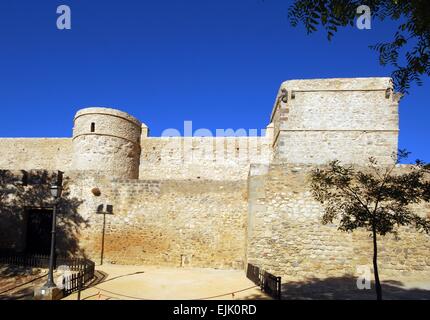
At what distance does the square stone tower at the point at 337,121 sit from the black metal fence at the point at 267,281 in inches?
327

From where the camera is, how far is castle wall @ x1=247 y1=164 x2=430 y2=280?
434 inches

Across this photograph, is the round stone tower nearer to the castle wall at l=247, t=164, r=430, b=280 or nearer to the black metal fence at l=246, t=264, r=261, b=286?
the castle wall at l=247, t=164, r=430, b=280

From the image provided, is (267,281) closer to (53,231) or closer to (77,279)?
(77,279)

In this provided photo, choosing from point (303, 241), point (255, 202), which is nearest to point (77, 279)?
point (255, 202)

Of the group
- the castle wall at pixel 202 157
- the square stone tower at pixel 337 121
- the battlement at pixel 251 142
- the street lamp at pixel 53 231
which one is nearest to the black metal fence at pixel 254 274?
the battlement at pixel 251 142

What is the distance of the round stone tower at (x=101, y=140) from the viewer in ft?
68.2

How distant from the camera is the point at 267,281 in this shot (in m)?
8.62

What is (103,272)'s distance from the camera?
11.6 m

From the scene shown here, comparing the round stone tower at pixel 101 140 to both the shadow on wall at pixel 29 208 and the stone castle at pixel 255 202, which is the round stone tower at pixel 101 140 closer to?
the stone castle at pixel 255 202

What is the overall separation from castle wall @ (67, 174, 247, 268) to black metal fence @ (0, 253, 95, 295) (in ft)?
7.23

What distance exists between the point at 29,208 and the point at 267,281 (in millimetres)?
10392

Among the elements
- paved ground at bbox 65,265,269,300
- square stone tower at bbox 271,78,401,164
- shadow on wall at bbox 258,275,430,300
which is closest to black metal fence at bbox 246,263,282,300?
paved ground at bbox 65,265,269,300
